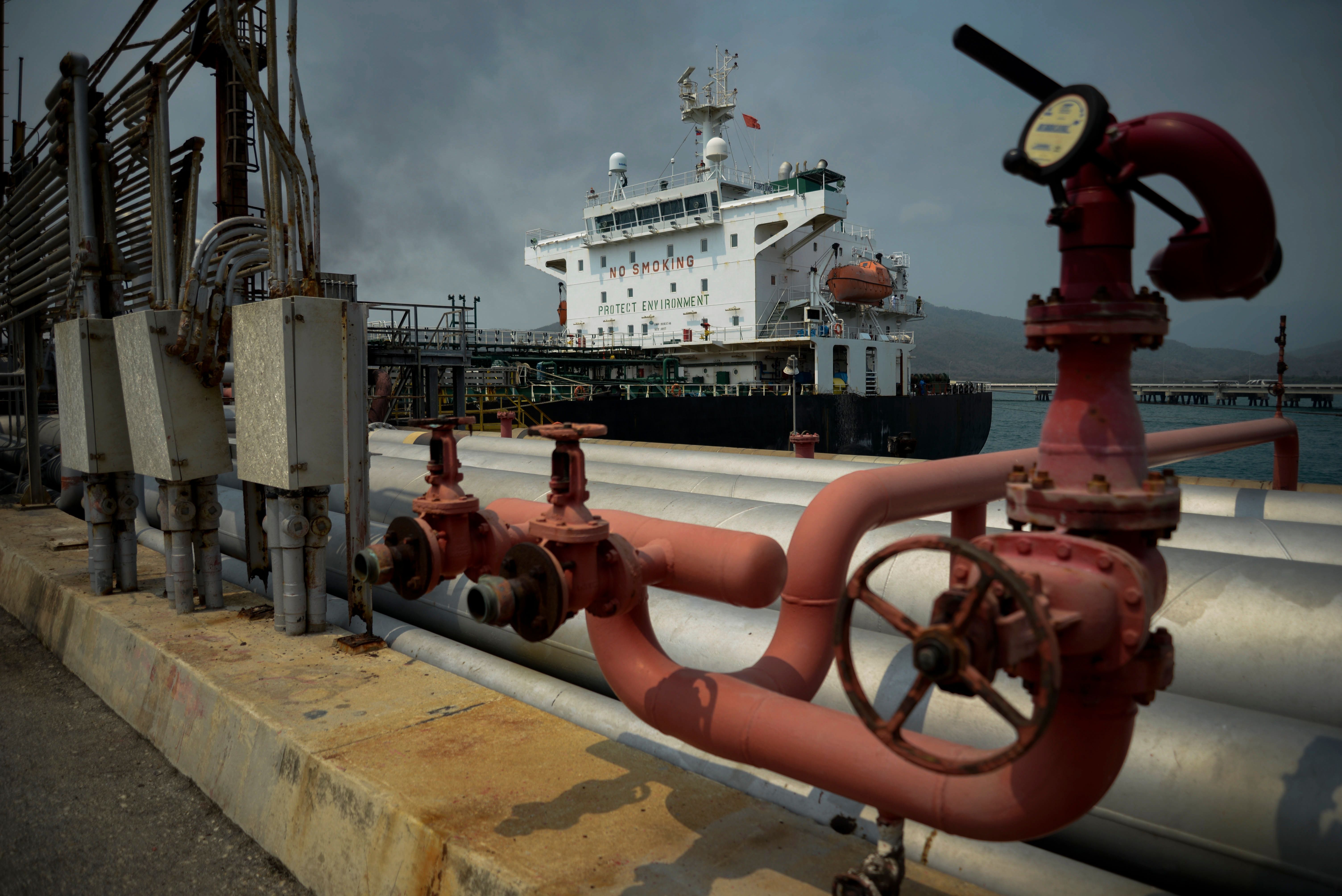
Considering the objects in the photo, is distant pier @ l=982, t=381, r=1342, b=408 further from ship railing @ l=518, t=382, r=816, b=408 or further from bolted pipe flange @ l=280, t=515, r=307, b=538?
bolted pipe flange @ l=280, t=515, r=307, b=538

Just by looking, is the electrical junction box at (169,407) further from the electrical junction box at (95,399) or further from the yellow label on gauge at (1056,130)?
the yellow label on gauge at (1056,130)

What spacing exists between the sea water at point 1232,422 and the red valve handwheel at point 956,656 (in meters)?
0.35

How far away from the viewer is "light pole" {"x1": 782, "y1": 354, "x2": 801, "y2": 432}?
67.3ft

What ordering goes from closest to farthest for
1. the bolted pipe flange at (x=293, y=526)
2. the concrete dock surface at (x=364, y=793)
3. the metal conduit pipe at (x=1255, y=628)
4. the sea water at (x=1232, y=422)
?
1. the concrete dock surface at (x=364, y=793)
2. the metal conduit pipe at (x=1255, y=628)
3. the bolted pipe flange at (x=293, y=526)
4. the sea water at (x=1232, y=422)

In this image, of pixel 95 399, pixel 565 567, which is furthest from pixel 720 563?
pixel 95 399

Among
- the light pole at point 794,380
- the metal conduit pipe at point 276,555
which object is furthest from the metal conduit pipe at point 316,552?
the light pole at point 794,380

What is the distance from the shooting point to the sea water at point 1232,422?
1339 inches

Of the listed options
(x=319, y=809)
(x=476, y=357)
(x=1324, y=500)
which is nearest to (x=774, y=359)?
(x=476, y=357)

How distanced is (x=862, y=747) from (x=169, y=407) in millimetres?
4886

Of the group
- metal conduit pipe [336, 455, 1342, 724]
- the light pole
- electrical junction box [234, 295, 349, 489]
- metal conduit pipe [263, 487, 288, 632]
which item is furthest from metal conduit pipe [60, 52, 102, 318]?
the light pole

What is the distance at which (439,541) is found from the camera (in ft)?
8.39

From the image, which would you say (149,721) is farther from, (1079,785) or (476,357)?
(476,357)

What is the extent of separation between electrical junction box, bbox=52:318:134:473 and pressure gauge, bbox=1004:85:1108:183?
6.14 meters

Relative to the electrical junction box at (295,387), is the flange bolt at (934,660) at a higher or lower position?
lower
